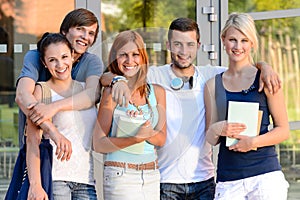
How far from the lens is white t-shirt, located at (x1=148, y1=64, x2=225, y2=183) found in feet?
10.3

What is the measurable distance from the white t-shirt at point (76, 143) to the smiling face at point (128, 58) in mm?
232

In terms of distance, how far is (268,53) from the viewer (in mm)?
4867

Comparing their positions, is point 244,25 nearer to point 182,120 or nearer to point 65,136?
point 182,120

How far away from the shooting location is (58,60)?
2.93 m

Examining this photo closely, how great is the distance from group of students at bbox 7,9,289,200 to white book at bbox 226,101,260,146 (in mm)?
24

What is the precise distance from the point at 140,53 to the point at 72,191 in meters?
0.63

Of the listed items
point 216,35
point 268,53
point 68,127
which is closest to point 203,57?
point 216,35

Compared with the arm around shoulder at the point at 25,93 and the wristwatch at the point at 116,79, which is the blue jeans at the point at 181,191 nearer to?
the wristwatch at the point at 116,79

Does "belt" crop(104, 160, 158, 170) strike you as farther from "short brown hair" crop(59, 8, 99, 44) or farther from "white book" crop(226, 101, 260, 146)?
"short brown hair" crop(59, 8, 99, 44)

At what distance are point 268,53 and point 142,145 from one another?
6.91 ft

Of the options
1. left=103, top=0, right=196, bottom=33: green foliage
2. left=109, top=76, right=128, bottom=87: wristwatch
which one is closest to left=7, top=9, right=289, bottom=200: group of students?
left=109, top=76, right=128, bottom=87: wristwatch

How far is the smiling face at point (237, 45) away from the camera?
10.0ft

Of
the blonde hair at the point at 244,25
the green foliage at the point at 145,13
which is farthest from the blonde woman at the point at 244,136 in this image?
the green foliage at the point at 145,13

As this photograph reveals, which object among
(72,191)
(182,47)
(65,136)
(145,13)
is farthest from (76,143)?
(145,13)
